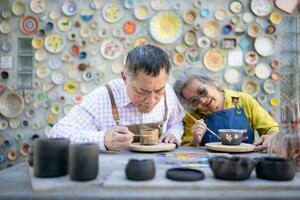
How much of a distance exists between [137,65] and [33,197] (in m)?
1.24

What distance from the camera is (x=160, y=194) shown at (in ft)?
3.82

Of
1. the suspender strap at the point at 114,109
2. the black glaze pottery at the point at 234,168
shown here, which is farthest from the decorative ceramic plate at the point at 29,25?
the black glaze pottery at the point at 234,168

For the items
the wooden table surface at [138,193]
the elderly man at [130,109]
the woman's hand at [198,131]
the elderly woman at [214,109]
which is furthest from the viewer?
the elderly woman at [214,109]

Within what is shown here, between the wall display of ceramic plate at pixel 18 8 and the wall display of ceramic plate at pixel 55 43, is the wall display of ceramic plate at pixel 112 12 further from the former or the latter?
the wall display of ceramic plate at pixel 18 8

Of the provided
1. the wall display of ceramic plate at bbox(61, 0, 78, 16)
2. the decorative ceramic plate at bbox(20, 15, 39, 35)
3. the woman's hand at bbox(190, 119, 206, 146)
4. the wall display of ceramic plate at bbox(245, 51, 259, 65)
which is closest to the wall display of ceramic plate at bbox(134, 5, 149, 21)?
the wall display of ceramic plate at bbox(61, 0, 78, 16)

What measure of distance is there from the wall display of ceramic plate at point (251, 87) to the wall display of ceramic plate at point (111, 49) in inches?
71.9

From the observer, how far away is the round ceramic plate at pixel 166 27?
4656mm

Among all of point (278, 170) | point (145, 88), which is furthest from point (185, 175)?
point (145, 88)

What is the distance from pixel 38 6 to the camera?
15.3ft

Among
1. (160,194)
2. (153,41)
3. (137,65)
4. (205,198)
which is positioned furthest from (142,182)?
(153,41)

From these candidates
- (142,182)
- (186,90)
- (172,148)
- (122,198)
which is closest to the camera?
(122,198)

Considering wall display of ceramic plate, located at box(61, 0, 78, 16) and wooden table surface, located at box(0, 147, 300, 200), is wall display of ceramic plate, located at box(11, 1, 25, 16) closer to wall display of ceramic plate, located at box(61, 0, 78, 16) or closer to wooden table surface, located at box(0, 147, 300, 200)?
wall display of ceramic plate, located at box(61, 0, 78, 16)

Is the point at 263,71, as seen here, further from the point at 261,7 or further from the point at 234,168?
the point at 234,168

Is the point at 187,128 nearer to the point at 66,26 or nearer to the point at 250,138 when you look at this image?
the point at 250,138
